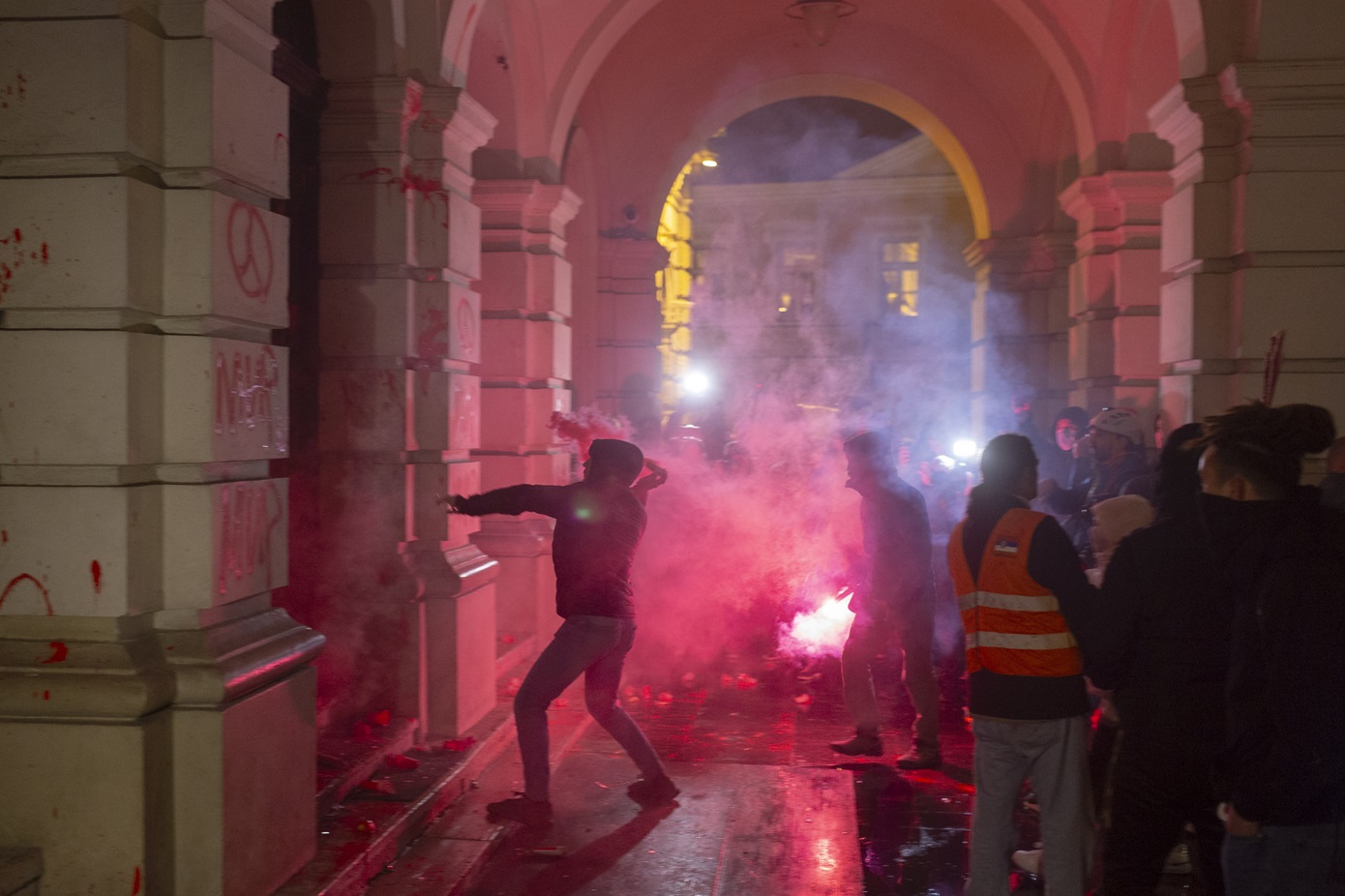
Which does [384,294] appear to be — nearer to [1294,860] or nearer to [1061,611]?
[1061,611]

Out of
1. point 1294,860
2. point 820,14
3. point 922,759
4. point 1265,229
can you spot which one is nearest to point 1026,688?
point 1294,860

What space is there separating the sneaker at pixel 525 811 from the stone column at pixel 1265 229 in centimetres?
397

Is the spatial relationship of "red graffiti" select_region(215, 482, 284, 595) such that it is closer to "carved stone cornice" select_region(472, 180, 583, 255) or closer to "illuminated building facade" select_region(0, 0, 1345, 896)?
"illuminated building facade" select_region(0, 0, 1345, 896)

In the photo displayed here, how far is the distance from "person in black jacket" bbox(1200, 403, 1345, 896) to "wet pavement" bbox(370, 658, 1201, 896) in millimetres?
1989

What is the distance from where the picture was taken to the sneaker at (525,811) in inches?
204

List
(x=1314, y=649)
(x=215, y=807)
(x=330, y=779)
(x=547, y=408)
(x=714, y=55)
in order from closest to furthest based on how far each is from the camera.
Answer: (x=1314, y=649)
(x=215, y=807)
(x=330, y=779)
(x=547, y=408)
(x=714, y=55)

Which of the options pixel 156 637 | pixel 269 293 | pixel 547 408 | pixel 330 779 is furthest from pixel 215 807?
pixel 547 408

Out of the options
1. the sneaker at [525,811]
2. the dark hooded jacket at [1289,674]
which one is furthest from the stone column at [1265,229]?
the sneaker at [525,811]

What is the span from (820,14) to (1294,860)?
10.4 metres

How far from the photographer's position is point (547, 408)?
8.70m

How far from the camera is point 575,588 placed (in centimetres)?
519

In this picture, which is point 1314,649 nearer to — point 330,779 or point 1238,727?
point 1238,727

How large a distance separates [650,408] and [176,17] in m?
9.54

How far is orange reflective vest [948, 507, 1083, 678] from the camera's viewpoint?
359 cm
